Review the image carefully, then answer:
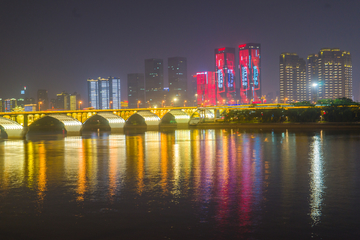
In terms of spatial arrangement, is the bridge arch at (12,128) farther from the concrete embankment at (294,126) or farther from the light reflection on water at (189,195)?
the light reflection on water at (189,195)

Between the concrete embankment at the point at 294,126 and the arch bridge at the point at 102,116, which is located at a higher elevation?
the arch bridge at the point at 102,116

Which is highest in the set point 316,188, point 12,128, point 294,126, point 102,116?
point 102,116

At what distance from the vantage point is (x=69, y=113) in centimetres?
8681

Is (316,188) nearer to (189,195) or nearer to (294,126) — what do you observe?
(189,195)

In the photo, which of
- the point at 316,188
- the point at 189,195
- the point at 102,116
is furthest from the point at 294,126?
the point at 189,195

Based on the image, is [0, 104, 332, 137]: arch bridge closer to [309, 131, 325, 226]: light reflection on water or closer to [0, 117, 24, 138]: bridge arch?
[0, 117, 24, 138]: bridge arch

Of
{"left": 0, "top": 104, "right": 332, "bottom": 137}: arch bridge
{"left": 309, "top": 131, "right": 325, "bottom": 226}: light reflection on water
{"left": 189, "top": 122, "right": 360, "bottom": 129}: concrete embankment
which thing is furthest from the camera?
{"left": 0, "top": 104, "right": 332, "bottom": 137}: arch bridge

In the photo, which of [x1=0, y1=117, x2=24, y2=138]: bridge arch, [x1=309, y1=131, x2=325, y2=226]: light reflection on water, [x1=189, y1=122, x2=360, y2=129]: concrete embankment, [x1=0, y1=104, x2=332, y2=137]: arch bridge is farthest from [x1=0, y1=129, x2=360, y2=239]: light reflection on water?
[x1=0, y1=104, x2=332, y2=137]: arch bridge

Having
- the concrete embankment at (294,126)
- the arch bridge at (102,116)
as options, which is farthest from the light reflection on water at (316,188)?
the arch bridge at (102,116)

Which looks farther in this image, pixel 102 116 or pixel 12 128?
pixel 102 116

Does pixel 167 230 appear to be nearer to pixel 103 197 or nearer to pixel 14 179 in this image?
pixel 103 197

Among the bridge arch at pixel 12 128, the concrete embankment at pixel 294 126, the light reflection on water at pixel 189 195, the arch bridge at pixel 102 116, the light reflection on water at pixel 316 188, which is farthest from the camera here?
the arch bridge at pixel 102 116

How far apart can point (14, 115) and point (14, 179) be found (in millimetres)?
67105

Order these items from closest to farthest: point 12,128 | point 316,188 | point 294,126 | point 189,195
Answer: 1. point 189,195
2. point 316,188
3. point 294,126
4. point 12,128
